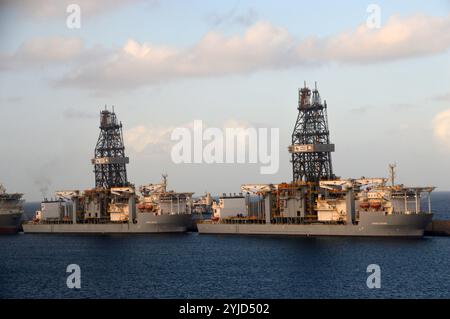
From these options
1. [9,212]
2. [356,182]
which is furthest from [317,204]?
[9,212]

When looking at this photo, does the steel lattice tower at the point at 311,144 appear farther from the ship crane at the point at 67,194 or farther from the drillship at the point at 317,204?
the ship crane at the point at 67,194

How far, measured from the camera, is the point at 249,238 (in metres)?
112

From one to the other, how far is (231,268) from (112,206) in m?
57.4

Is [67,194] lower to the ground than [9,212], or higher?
higher

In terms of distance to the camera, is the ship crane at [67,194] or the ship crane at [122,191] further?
the ship crane at [67,194]

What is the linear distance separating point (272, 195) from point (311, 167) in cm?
722

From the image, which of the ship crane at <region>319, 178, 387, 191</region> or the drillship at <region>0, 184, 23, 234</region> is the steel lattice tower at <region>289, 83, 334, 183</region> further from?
the drillship at <region>0, 184, 23, 234</region>

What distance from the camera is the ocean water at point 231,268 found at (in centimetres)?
6475

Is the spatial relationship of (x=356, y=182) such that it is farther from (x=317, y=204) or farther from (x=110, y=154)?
(x=110, y=154)

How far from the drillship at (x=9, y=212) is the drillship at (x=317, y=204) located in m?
40.0

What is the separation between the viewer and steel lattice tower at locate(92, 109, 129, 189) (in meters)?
136

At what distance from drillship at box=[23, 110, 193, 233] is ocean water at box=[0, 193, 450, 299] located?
1262 centimetres

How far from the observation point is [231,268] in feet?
256

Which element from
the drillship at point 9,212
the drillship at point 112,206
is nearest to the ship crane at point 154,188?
the drillship at point 112,206
